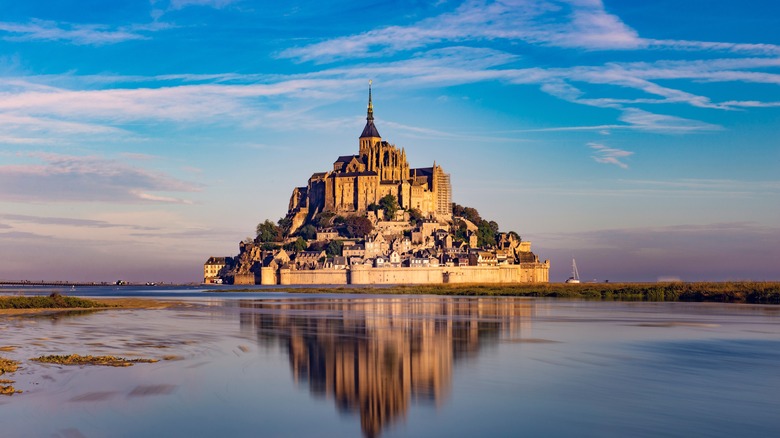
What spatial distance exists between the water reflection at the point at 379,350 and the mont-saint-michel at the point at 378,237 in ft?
306

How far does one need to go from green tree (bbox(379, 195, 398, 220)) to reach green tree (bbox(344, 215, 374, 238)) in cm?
407

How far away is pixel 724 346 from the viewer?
25.0 meters

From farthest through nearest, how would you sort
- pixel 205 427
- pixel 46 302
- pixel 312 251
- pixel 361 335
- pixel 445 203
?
pixel 445 203, pixel 312 251, pixel 46 302, pixel 361 335, pixel 205 427

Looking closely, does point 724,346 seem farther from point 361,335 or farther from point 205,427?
point 205,427

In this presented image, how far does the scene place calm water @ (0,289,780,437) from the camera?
1304 centimetres

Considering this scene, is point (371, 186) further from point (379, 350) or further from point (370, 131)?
point (379, 350)

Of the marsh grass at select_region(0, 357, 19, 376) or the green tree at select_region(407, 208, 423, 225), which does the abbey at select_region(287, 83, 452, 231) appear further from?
the marsh grass at select_region(0, 357, 19, 376)

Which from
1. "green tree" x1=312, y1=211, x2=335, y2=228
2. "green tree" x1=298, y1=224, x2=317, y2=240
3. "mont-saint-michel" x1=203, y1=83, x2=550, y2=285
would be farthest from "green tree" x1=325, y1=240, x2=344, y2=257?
"green tree" x1=298, y1=224, x2=317, y2=240

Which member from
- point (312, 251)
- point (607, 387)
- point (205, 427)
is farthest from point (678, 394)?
point (312, 251)

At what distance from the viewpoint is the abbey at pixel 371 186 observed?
149625 millimetres

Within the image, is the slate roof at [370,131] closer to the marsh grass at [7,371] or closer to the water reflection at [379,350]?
the water reflection at [379,350]

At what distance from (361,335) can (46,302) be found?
2276cm

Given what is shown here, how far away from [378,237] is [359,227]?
4188 mm

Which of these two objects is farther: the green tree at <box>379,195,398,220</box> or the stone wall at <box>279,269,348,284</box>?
the green tree at <box>379,195,398,220</box>
